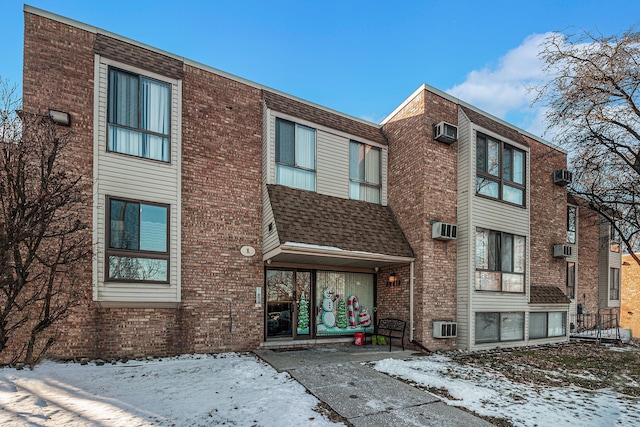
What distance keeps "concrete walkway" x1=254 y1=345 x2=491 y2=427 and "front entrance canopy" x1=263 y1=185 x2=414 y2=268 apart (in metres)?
2.32

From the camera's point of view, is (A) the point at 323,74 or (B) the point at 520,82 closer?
(B) the point at 520,82

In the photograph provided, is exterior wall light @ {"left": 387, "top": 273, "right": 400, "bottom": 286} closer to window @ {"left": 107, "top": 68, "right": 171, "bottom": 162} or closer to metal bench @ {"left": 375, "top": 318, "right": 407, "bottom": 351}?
metal bench @ {"left": 375, "top": 318, "right": 407, "bottom": 351}

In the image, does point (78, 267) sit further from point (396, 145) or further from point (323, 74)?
point (323, 74)

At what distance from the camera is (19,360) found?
6668 millimetres

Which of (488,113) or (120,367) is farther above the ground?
(488,113)

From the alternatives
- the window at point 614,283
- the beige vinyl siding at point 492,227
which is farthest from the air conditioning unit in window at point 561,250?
the window at point 614,283

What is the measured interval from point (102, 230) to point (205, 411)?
4.47 meters

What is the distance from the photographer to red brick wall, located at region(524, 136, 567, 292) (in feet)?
40.5

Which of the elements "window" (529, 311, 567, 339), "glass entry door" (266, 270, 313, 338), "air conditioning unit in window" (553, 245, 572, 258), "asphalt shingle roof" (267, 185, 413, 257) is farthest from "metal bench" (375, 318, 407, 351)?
"air conditioning unit in window" (553, 245, 572, 258)

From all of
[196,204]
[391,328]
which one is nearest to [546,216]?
[391,328]

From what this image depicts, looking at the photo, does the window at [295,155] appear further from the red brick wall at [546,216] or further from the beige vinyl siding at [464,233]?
the red brick wall at [546,216]

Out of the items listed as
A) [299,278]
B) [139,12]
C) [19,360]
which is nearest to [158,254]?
[19,360]

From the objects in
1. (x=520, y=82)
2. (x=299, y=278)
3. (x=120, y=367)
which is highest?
(x=520, y=82)

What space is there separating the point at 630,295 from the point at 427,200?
19123mm
